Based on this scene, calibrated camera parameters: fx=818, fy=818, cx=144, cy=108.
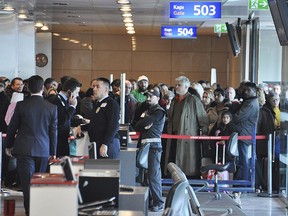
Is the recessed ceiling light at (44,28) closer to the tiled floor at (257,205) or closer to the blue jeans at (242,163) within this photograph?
the blue jeans at (242,163)

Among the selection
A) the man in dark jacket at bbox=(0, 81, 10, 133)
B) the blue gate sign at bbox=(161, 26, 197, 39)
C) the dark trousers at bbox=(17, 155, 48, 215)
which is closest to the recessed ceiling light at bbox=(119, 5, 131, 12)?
the blue gate sign at bbox=(161, 26, 197, 39)

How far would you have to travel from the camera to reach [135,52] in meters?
33.8

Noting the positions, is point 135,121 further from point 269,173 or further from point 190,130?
point 269,173

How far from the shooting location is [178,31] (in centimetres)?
2562

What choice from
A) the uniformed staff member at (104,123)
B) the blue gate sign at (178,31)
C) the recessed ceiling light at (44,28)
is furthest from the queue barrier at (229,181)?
the recessed ceiling light at (44,28)

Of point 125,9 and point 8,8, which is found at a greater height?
point 125,9

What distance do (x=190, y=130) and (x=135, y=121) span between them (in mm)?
1320

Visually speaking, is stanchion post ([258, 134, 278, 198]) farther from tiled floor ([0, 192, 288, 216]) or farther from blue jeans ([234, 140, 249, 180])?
blue jeans ([234, 140, 249, 180])

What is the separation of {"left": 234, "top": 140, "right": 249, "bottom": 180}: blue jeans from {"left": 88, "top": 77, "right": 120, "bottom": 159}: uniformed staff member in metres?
4.04

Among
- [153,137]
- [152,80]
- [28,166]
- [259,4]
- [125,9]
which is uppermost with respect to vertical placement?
[125,9]

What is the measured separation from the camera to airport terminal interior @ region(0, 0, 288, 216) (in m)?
5.24

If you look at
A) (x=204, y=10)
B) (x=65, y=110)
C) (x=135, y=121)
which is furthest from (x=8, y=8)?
(x=65, y=110)

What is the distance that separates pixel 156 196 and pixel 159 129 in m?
1.00

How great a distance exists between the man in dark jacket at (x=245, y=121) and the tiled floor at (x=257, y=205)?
1.53 ft
